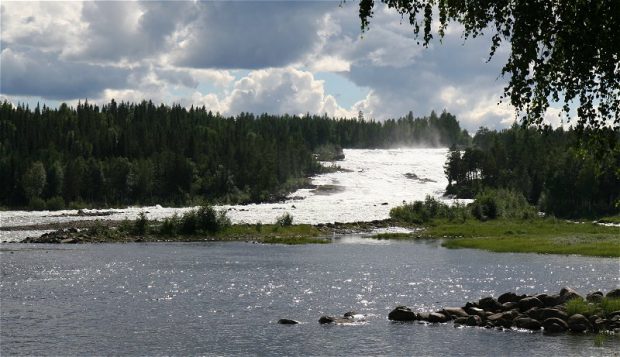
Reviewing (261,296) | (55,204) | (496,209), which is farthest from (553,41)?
(55,204)

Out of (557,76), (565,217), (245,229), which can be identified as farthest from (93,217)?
(557,76)

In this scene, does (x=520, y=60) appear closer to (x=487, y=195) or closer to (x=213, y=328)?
(x=213, y=328)

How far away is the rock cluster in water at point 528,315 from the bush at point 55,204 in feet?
473

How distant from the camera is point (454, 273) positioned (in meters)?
67.2

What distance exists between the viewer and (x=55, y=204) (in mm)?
175500

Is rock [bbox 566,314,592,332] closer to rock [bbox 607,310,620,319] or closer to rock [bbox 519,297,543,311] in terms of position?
rock [bbox 607,310,620,319]

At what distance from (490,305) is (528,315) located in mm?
3304

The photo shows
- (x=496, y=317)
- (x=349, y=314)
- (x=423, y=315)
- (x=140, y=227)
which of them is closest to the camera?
(x=496, y=317)

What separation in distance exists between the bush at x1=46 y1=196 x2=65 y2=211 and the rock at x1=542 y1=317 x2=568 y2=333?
15031 cm

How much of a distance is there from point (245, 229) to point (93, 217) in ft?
132

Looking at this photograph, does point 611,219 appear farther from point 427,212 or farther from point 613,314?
point 613,314

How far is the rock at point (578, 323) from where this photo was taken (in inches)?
1534

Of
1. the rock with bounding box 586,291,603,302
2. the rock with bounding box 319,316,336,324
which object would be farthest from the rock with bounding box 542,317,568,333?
the rock with bounding box 319,316,336,324

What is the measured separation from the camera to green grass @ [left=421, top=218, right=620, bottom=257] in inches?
3479
